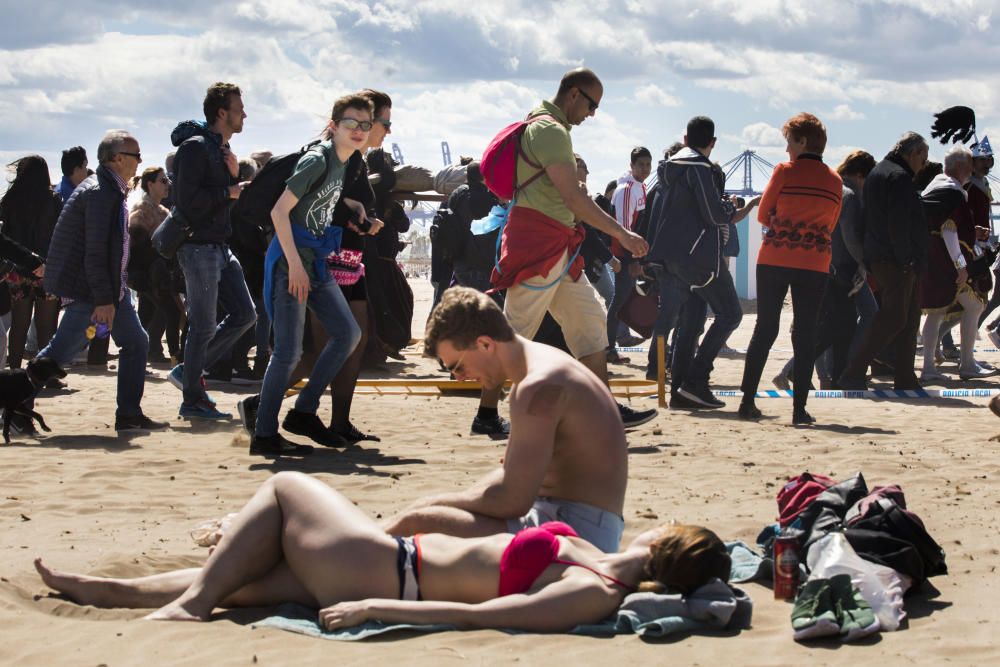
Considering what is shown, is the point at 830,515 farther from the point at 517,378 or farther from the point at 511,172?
the point at 511,172

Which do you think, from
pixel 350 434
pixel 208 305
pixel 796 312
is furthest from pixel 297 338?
pixel 796 312

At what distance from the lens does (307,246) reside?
22.9ft

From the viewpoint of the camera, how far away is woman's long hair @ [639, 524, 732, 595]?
418cm

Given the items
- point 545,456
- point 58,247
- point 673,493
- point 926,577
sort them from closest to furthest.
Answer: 1. point 545,456
2. point 926,577
3. point 673,493
4. point 58,247

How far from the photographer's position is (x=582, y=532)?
4.48m

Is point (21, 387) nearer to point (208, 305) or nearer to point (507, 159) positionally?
point (208, 305)

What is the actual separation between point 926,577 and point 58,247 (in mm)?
5429

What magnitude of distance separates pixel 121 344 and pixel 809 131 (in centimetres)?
448

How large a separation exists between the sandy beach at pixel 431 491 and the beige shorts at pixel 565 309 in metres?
0.68

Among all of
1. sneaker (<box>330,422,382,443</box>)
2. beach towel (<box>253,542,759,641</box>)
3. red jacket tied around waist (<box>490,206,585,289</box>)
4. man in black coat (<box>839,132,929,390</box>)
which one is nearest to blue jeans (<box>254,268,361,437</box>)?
sneaker (<box>330,422,382,443</box>)

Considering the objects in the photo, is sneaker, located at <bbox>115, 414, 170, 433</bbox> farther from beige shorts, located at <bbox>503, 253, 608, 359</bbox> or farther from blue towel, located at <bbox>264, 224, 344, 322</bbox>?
beige shorts, located at <bbox>503, 253, 608, 359</bbox>

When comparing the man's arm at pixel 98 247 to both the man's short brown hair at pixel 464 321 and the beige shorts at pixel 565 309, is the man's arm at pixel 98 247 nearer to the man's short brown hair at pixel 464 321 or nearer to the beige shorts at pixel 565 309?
the beige shorts at pixel 565 309

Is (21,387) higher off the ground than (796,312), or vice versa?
(796,312)

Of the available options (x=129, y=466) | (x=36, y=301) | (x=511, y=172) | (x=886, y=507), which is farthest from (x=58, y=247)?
(x=886, y=507)
